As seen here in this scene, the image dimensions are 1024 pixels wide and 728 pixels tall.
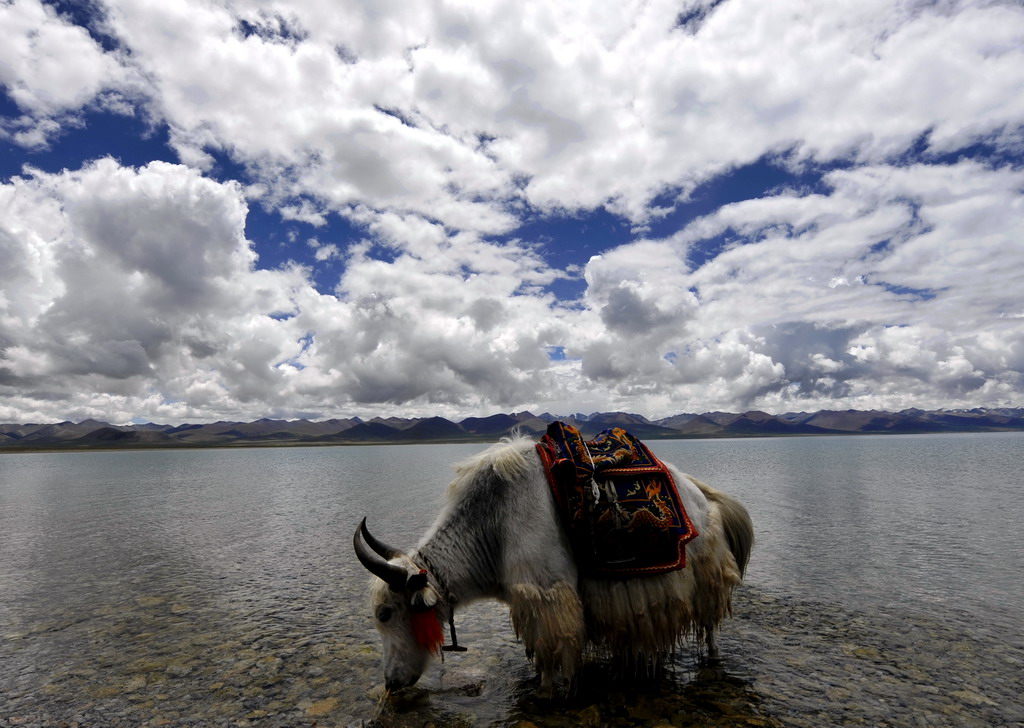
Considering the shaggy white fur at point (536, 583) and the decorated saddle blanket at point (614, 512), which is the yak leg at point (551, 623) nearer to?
the shaggy white fur at point (536, 583)

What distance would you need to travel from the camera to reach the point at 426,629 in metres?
4.51

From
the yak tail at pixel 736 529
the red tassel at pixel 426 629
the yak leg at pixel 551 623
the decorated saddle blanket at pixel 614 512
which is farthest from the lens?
the yak tail at pixel 736 529

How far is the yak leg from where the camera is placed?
4.37 m

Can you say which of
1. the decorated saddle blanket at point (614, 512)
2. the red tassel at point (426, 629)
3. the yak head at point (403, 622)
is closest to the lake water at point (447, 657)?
→ the yak head at point (403, 622)

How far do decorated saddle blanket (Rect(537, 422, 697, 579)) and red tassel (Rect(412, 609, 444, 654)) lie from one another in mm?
1343

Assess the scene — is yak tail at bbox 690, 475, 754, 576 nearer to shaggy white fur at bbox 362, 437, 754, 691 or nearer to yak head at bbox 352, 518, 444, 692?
shaggy white fur at bbox 362, 437, 754, 691

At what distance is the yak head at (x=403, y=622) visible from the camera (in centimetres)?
446

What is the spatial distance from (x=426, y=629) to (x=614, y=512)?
1.87m

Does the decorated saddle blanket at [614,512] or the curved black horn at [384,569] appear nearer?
the curved black horn at [384,569]

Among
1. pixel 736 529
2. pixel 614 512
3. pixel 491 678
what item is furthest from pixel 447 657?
pixel 736 529

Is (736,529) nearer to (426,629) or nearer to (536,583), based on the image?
(536,583)

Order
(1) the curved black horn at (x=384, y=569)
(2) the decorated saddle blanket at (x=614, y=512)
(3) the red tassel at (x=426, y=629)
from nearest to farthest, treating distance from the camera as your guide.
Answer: (1) the curved black horn at (x=384, y=569) < (3) the red tassel at (x=426, y=629) < (2) the decorated saddle blanket at (x=614, y=512)

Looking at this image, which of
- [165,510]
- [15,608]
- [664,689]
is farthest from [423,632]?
[165,510]

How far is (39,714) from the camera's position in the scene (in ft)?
16.4
